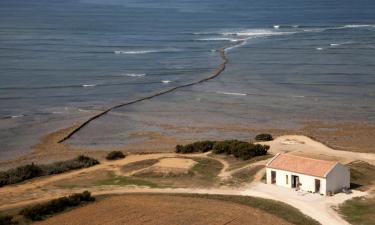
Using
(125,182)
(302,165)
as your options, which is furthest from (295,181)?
(125,182)

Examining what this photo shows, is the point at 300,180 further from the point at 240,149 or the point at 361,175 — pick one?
the point at 240,149

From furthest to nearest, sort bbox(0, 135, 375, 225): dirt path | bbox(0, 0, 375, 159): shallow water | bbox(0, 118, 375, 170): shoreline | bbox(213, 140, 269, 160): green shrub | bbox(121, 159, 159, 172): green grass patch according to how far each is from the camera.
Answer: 1. bbox(0, 0, 375, 159): shallow water
2. bbox(0, 118, 375, 170): shoreline
3. bbox(213, 140, 269, 160): green shrub
4. bbox(121, 159, 159, 172): green grass patch
5. bbox(0, 135, 375, 225): dirt path

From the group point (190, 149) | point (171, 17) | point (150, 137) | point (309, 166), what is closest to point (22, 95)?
point (150, 137)

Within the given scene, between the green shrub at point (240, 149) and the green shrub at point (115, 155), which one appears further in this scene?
the green shrub at point (115, 155)

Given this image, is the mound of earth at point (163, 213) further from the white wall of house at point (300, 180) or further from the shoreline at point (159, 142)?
the shoreline at point (159, 142)

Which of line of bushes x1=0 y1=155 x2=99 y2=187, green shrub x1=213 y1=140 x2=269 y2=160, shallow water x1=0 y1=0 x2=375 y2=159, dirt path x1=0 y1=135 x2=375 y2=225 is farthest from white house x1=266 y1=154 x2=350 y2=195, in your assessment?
shallow water x1=0 y1=0 x2=375 y2=159

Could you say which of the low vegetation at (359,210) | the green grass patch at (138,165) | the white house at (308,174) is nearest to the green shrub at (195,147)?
the green grass patch at (138,165)

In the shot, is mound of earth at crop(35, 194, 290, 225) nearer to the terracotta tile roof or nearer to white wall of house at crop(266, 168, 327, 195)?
white wall of house at crop(266, 168, 327, 195)

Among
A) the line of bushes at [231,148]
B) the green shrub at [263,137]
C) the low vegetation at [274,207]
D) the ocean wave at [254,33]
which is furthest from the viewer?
the ocean wave at [254,33]
